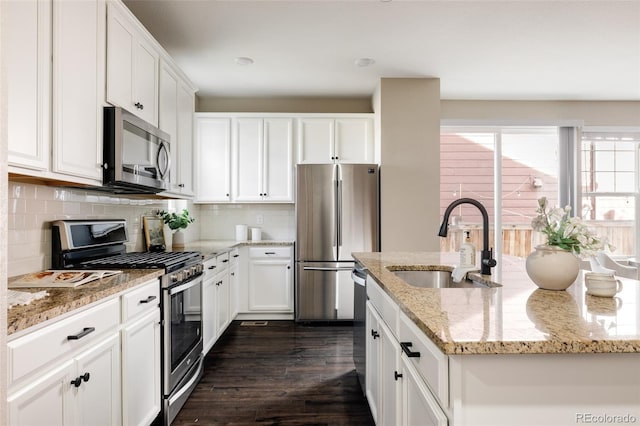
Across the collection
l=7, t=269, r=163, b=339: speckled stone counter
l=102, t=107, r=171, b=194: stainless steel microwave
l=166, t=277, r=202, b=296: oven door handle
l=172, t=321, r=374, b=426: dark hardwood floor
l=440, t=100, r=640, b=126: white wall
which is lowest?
l=172, t=321, r=374, b=426: dark hardwood floor

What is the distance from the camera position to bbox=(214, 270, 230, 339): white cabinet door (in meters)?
3.30

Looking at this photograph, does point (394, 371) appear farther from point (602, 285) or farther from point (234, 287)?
point (234, 287)

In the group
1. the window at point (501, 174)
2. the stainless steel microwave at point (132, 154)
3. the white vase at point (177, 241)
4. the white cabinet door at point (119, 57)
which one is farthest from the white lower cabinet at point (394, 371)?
the window at point (501, 174)

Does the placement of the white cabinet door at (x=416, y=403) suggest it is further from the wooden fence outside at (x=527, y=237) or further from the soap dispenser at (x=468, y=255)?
the wooden fence outside at (x=527, y=237)

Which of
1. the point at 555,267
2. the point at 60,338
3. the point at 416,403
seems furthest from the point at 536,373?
the point at 60,338

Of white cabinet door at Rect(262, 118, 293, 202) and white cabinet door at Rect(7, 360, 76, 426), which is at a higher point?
white cabinet door at Rect(262, 118, 293, 202)

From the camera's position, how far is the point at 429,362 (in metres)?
0.99

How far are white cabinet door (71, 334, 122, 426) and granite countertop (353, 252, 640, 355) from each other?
1.19 meters

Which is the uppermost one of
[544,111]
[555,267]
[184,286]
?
[544,111]

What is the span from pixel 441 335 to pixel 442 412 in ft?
0.71

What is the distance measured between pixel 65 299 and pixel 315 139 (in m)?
3.34

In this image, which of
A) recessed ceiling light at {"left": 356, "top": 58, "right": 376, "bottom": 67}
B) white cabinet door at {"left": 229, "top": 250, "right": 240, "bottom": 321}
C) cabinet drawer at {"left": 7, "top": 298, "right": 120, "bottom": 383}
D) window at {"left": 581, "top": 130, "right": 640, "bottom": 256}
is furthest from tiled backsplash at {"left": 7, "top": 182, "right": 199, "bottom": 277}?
window at {"left": 581, "top": 130, "right": 640, "bottom": 256}

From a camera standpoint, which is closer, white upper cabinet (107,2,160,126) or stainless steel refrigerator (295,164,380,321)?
white upper cabinet (107,2,160,126)

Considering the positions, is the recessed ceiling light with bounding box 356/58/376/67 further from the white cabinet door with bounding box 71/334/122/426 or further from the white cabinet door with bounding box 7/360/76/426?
the white cabinet door with bounding box 7/360/76/426
